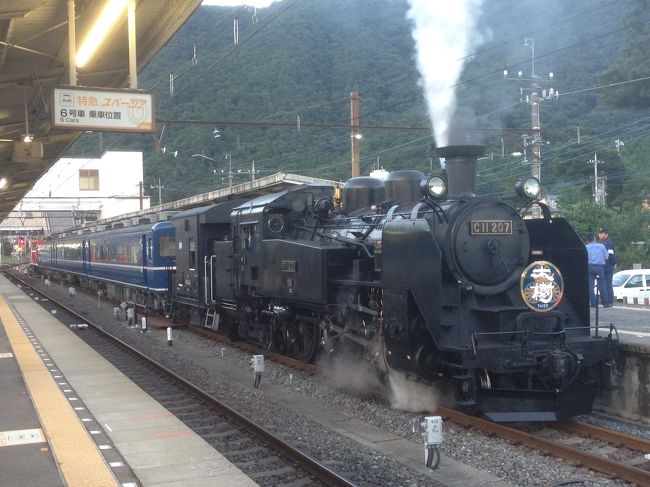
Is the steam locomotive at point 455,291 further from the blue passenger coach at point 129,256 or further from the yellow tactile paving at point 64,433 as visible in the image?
the blue passenger coach at point 129,256

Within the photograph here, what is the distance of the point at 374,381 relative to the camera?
30.7 feet

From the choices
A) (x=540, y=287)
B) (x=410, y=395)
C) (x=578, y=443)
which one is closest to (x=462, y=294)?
(x=540, y=287)

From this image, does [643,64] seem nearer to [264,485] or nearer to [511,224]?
[511,224]

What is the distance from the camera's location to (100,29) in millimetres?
9508

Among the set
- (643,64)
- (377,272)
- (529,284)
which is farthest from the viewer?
(643,64)

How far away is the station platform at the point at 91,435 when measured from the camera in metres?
5.76

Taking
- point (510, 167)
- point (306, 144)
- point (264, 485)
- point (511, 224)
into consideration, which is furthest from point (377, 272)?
point (306, 144)

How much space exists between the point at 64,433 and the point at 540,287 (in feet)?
16.6

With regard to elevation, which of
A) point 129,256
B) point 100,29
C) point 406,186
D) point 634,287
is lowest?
point 634,287

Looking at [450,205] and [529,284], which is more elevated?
[450,205]

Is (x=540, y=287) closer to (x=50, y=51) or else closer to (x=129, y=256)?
(x=50, y=51)

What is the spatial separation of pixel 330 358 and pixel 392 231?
2973 millimetres

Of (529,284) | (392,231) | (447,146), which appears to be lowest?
(529,284)

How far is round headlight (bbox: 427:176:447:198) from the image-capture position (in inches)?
312
